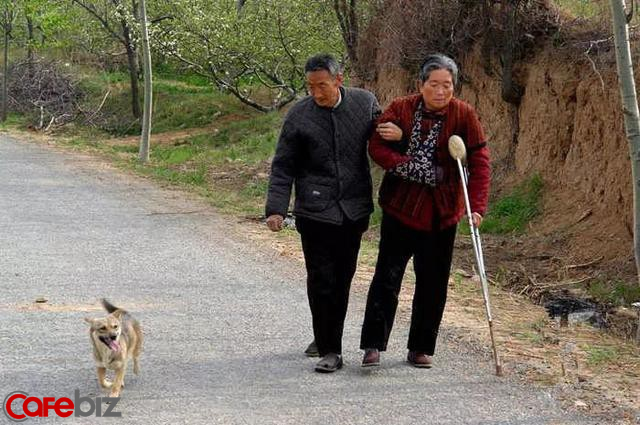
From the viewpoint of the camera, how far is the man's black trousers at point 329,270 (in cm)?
616

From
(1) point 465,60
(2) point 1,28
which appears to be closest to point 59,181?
(1) point 465,60

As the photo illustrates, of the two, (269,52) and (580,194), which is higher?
(269,52)

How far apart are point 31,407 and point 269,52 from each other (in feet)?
70.1

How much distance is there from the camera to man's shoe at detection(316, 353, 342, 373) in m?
6.14

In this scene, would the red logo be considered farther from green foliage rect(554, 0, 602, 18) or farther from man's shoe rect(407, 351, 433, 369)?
green foliage rect(554, 0, 602, 18)

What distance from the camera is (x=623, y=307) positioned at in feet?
31.7

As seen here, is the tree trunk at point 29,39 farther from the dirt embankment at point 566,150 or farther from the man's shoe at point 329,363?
the man's shoe at point 329,363

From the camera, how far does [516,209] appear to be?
13336 mm

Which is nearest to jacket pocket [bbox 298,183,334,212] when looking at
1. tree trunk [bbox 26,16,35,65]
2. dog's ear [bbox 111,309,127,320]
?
dog's ear [bbox 111,309,127,320]

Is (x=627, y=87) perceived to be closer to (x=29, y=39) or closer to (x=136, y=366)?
(x=136, y=366)

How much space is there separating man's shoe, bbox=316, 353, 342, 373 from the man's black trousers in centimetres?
4

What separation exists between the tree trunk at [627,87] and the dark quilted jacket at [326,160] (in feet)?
9.70

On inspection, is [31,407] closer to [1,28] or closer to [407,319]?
[407,319]

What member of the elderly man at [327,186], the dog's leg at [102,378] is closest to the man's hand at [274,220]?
the elderly man at [327,186]
